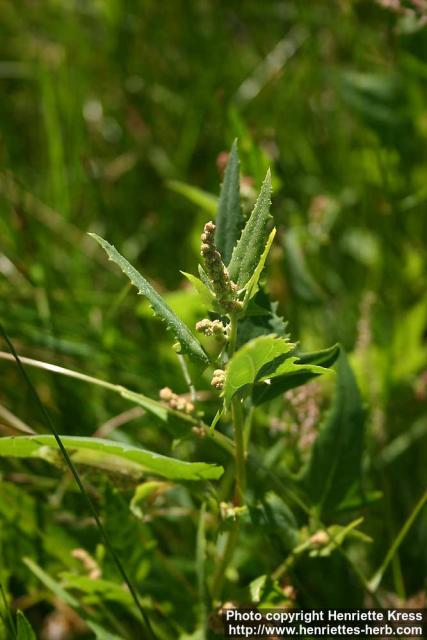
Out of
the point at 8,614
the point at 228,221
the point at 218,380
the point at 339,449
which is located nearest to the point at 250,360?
the point at 218,380

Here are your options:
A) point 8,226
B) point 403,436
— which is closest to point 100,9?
point 8,226

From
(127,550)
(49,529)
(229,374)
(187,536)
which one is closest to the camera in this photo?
(229,374)

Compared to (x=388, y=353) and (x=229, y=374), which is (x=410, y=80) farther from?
(x=229, y=374)

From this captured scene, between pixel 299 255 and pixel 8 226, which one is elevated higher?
pixel 8 226

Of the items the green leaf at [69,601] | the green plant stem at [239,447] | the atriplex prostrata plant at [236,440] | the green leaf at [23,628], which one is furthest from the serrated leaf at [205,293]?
the green leaf at [69,601]

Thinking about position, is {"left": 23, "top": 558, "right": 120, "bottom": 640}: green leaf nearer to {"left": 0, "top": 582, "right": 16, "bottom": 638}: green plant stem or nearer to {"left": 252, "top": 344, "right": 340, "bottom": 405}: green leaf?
{"left": 0, "top": 582, "right": 16, "bottom": 638}: green plant stem

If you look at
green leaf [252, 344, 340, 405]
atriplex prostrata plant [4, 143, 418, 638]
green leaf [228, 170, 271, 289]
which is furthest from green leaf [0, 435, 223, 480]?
green leaf [228, 170, 271, 289]

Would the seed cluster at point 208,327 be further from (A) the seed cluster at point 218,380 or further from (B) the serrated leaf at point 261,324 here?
(B) the serrated leaf at point 261,324

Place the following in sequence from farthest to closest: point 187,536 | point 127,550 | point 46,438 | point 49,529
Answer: point 187,536, point 49,529, point 127,550, point 46,438

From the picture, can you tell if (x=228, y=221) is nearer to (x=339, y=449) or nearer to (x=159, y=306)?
(x=159, y=306)
